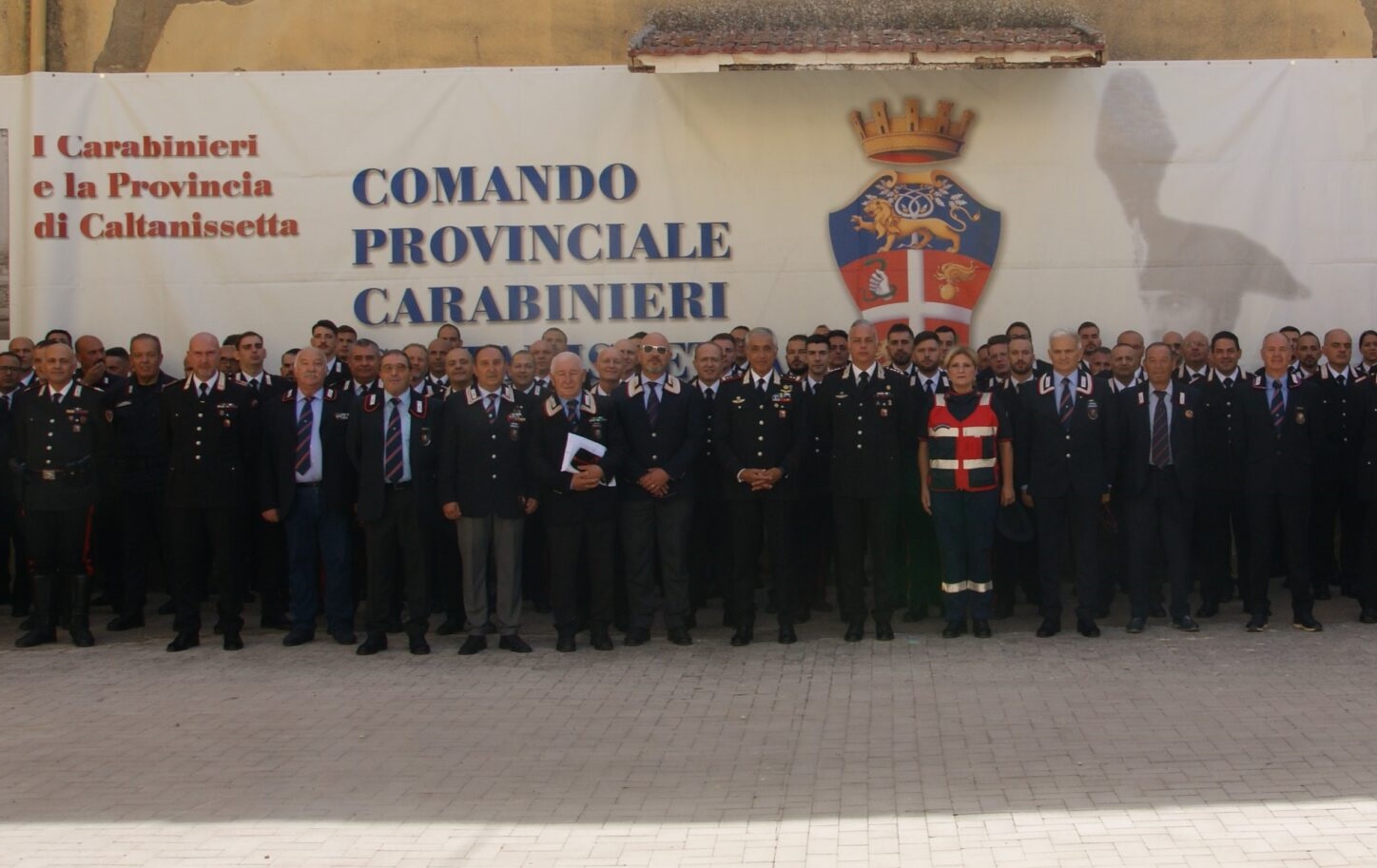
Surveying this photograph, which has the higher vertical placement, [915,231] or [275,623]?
[915,231]

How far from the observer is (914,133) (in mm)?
10648

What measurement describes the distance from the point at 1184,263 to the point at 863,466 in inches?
132

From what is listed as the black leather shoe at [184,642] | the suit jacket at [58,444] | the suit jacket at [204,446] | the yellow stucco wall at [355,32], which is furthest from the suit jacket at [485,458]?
the yellow stucco wall at [355,32]

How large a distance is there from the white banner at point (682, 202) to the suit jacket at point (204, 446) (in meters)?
1.81

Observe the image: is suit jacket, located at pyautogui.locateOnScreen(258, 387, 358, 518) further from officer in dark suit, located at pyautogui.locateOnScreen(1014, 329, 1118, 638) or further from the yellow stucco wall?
officer in dark suit, located at pyautogui.locateOnScreen(1014, 329, 1118, 638)

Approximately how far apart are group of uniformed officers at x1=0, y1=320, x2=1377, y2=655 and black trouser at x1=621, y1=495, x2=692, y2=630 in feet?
0.07

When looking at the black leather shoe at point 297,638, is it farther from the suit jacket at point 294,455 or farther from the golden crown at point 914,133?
the golden crown at point 914,133

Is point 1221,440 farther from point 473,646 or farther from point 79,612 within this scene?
point 79,612

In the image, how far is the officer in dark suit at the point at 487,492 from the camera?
886 centimetres

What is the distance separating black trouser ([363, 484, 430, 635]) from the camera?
8.96 meters

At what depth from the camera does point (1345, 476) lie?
989 centimetres

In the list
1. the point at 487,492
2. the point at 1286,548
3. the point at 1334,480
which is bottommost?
the point at 1286,548

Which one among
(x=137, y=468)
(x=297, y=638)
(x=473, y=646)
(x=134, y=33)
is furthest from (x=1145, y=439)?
(x=134, y=33)

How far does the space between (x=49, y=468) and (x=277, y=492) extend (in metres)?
1.42
